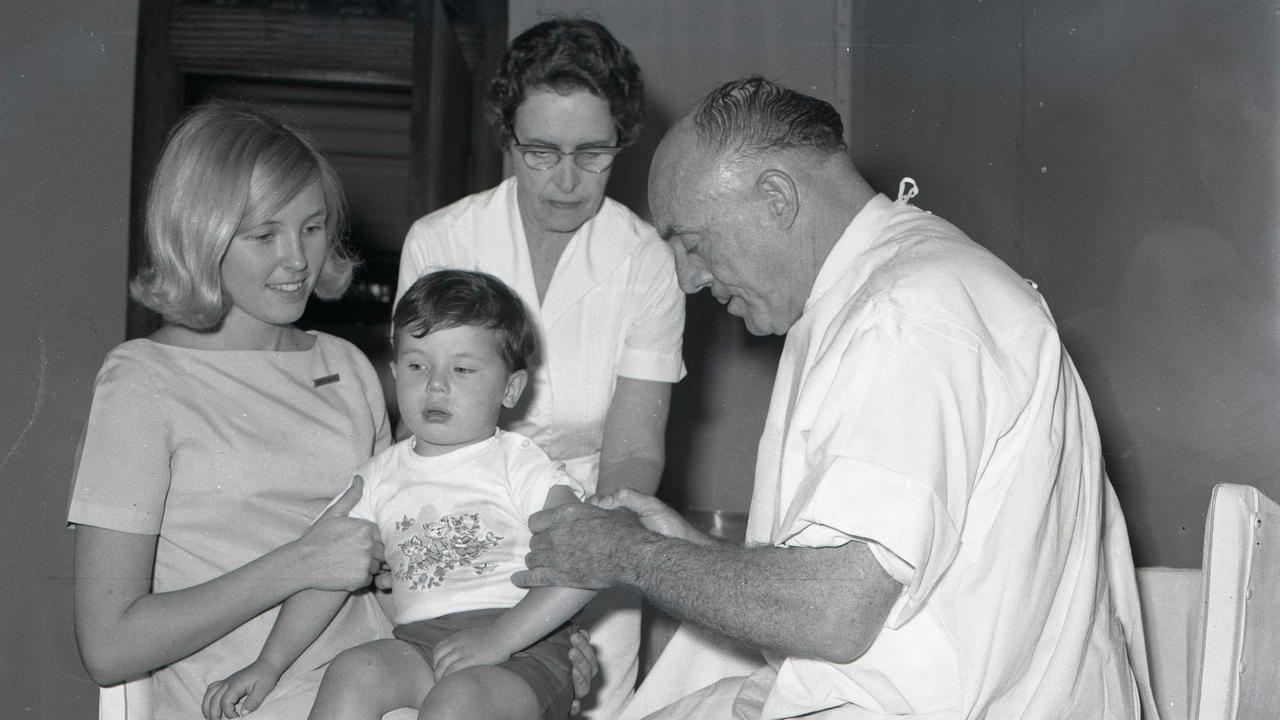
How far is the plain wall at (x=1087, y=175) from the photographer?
266 cm

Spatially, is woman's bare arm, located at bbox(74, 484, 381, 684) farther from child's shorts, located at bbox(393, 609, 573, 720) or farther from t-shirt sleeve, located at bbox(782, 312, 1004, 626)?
t-shirt sleeve, located at bbox(782, 312, 1004, 626)

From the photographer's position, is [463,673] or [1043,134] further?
[1043,134]

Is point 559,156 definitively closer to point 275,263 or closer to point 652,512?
point 275,263

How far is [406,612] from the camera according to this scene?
194cm

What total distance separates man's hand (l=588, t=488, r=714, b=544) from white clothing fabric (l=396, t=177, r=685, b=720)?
532 mm

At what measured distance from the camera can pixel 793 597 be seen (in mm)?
1373

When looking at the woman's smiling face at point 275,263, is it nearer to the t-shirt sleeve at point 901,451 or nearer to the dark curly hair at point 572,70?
the dark curly hair at point 572,70

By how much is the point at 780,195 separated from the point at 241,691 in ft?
3.84

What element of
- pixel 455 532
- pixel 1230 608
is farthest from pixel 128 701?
pixel 1230 608

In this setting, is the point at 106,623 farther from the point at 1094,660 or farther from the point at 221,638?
the point at 1094,660

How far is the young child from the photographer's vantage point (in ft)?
5.87

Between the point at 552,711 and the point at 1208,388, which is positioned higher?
the point at 1208,388

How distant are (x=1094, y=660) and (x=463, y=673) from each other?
92 cm

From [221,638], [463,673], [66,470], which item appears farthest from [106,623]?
[66,470]
